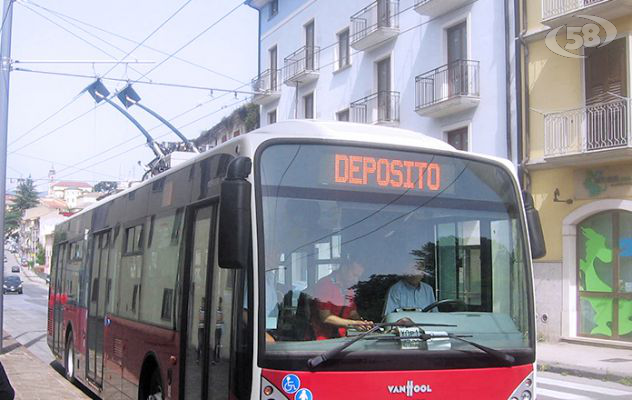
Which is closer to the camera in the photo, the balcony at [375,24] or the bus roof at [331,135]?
the bus roof at [331,135]

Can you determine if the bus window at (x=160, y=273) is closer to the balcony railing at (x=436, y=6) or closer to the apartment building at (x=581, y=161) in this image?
the apartment building at (x=581, y=161)

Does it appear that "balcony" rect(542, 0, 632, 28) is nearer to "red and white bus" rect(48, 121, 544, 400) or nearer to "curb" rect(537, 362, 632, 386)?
"curb" rect(537, 362, 632, 386)

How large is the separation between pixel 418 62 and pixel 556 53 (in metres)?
5.74

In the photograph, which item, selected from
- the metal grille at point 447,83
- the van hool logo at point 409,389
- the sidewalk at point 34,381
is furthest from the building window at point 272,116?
the van hool logo at point 409,389

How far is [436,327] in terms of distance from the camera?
16.1ft

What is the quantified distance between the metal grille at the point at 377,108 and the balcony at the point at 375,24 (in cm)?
187

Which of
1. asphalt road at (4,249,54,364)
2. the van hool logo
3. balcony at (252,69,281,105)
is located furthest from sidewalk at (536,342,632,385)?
balcony at (252,69,281,105)

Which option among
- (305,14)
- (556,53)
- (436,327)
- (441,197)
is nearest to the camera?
(436,327)

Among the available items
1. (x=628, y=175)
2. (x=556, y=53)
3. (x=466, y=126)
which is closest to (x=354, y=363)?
(x=628, y=175)

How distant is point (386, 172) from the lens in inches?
207

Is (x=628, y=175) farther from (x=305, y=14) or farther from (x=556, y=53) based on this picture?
(x=305, y=14)

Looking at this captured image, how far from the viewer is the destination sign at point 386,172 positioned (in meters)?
5.12

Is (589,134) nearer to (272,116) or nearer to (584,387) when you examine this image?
(584,387)

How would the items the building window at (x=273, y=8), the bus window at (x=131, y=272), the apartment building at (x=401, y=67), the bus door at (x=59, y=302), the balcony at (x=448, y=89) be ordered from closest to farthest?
the bus window at (x=131, y=272) → the bus door at (x=59, y=302) → the apartment building at (x=401, y=67) → the balcony at (x=448, y=89) → the building window at (x=273, y=8)
